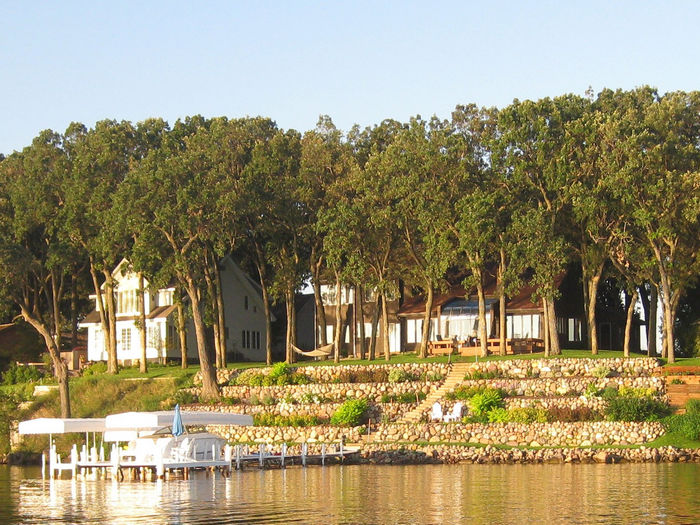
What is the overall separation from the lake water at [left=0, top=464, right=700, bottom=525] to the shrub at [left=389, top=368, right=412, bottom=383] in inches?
492

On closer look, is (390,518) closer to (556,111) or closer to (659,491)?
(659,491)

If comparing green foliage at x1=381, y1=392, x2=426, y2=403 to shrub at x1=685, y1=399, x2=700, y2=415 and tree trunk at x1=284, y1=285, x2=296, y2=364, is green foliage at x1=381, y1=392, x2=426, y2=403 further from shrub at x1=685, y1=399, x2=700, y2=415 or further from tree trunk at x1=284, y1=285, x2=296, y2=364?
shrub at x1=685, y1=399, x2=700, y2=415

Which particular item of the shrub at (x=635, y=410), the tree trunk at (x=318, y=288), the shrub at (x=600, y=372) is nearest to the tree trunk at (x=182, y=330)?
the tree trunk at (x=318, y=288)

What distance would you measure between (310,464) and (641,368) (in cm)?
1704

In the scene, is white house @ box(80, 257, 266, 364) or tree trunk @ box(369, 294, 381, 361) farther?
white house @ box(80, 257, 266, 364)

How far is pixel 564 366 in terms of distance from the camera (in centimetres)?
5588

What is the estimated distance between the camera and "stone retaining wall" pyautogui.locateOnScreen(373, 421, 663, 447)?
160 ft

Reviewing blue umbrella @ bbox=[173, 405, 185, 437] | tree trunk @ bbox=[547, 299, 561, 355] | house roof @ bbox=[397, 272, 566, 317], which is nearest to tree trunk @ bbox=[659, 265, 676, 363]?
tree trunk @ bbox=[547, 299, 561, 355]

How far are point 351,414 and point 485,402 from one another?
634 centimetres

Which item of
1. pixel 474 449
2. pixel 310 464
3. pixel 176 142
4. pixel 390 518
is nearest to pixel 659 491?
pixel 390 518

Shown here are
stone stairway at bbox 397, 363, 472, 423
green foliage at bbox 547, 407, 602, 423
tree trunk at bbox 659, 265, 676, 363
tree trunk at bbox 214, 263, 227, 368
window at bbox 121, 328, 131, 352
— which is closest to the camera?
green foliage at bbox 547, 407, 602, 423

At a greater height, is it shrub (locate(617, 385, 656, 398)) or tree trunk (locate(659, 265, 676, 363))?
tree trunk (locate(659, 265, 676, 363))

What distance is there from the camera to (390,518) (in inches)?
1141

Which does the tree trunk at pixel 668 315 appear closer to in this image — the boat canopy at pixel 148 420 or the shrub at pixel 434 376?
the shrub at pixel 434 376
